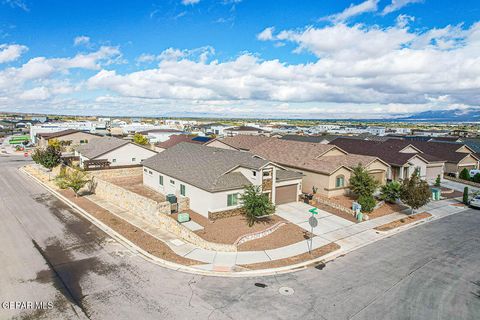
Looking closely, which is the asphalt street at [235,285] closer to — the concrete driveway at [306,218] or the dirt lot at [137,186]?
the concrete driveway at [306,218]

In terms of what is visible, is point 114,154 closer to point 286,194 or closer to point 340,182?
point 286,194

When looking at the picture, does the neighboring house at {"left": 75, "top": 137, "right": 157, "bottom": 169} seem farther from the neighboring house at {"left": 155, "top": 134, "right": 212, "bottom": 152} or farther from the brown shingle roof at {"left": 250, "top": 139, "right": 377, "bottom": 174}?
the brown shingle roof at {"left": 250, "top": 139, "right": 377, "bottom": 174}

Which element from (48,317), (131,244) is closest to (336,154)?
(131,244)

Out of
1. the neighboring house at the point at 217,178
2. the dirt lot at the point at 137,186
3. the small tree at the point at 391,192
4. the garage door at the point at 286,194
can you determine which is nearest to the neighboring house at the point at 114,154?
the dirt lot at the point at 137,186

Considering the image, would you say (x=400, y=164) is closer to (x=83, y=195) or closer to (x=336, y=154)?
(x=336, y=154)

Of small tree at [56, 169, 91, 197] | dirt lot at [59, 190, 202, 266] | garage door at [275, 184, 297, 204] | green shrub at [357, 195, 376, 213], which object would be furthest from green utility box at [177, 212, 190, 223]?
green shrub at [357, 195, 376, 213]

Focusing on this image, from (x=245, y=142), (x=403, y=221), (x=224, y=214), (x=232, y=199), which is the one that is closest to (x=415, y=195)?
(x=403, y=221)
